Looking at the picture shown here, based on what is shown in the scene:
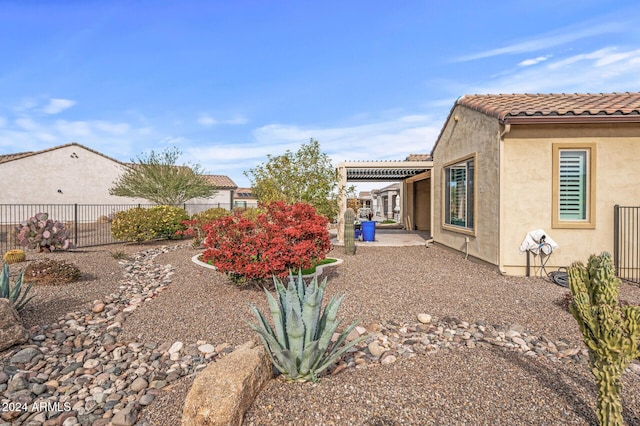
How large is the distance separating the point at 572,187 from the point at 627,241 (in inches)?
66.9

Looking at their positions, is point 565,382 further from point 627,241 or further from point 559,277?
point 627,241

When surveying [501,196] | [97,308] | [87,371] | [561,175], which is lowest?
[87,371]

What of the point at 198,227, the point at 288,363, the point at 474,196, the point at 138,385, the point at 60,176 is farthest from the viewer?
the point at 60,176

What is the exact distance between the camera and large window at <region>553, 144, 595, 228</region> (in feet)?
26.3

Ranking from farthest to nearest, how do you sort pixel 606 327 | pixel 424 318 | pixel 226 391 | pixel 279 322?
pixel 424 318, pixel 279 322, pixel 226 391, pixel 606 327

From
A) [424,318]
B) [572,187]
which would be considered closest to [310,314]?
[424,318]

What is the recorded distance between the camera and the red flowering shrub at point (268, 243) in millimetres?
6305

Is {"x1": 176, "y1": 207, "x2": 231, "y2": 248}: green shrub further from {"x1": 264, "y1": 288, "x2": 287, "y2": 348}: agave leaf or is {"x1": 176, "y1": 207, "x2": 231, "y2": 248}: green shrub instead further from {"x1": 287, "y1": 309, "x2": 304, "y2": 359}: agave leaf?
{"x1": 287, "y1": 309, "x2": 304, "y2": 359}: agave leaf

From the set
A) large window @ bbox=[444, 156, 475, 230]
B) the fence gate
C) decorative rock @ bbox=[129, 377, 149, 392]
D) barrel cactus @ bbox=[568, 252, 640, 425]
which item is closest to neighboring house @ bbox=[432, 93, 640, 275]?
the fence gate

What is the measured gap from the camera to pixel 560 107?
8.20 metres

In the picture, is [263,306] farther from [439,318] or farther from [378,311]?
[439,318]

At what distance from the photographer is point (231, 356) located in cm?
317

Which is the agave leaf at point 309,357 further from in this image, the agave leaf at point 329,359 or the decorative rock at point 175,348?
the decorative rock at point 175,348

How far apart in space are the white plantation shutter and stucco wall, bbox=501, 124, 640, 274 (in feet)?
0.80
